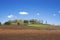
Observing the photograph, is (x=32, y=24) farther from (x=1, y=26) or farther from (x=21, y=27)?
(x=1, y=26)

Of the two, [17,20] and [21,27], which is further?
[21,27]

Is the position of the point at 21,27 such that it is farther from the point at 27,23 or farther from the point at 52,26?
the point at 52,26

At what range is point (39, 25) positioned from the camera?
1095cm

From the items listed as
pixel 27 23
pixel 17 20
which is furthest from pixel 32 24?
pixel 17 20

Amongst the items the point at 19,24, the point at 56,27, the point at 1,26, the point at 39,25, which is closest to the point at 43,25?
the point at 39,25

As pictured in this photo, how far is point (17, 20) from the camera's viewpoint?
10602 millimetres

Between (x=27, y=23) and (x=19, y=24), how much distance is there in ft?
1.87

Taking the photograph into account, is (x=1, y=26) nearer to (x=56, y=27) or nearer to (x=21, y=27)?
(x=21, y=27)

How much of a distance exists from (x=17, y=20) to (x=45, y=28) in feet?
7.45

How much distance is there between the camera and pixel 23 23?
10.9m

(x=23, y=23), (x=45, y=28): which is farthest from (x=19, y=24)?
(x=45, y=28)

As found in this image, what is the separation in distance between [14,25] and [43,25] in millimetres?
2091

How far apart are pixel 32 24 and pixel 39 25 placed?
505 millimetres

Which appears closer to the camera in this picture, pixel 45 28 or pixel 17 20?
pixel 17 20
